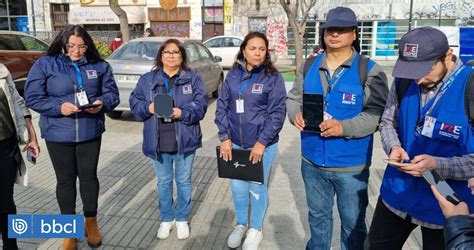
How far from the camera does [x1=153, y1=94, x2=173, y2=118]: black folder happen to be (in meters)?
3.18

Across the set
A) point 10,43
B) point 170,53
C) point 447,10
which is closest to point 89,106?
point 170,53

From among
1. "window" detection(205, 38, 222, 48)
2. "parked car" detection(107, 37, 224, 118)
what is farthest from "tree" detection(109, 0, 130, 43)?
"parked car" detection(107, 37, 224, 118)

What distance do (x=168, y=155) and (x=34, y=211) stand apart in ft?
5.69

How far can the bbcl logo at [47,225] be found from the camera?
2213mm

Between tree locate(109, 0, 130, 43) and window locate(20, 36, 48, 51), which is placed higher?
tree locate(109, 0, 130, 43)

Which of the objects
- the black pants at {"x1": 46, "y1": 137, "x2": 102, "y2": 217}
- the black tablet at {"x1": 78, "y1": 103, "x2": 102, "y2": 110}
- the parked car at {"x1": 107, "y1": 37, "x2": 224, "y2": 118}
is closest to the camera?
the black tablet at {"x1": 78, "y1": 103, "x2": 102, "y2": 110}

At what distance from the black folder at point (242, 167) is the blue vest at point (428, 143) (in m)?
1.13

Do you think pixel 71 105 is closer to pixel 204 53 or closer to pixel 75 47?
pixel 75 47

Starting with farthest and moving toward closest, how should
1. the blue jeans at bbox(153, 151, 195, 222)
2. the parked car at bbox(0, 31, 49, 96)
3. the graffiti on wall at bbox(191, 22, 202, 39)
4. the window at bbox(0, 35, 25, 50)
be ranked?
the graffiti on wall at bbox(191, 22, 202, 39) → the window at bbox(0, 35, 25, 50) → the parked car at bbox(0, 31, 49, 96) → the blue jeans at bbox(153, 151, 195, 222)

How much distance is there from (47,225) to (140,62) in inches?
226

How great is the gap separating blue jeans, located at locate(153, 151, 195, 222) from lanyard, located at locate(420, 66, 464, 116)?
2048 millimetres

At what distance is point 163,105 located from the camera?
319 centimetres

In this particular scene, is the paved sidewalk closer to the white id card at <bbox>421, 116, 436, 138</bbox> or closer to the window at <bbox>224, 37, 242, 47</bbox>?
the white id card at <bbox>421, 116, 436, 138</bbox>

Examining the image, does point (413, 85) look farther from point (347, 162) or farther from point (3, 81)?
point (3, 81)
